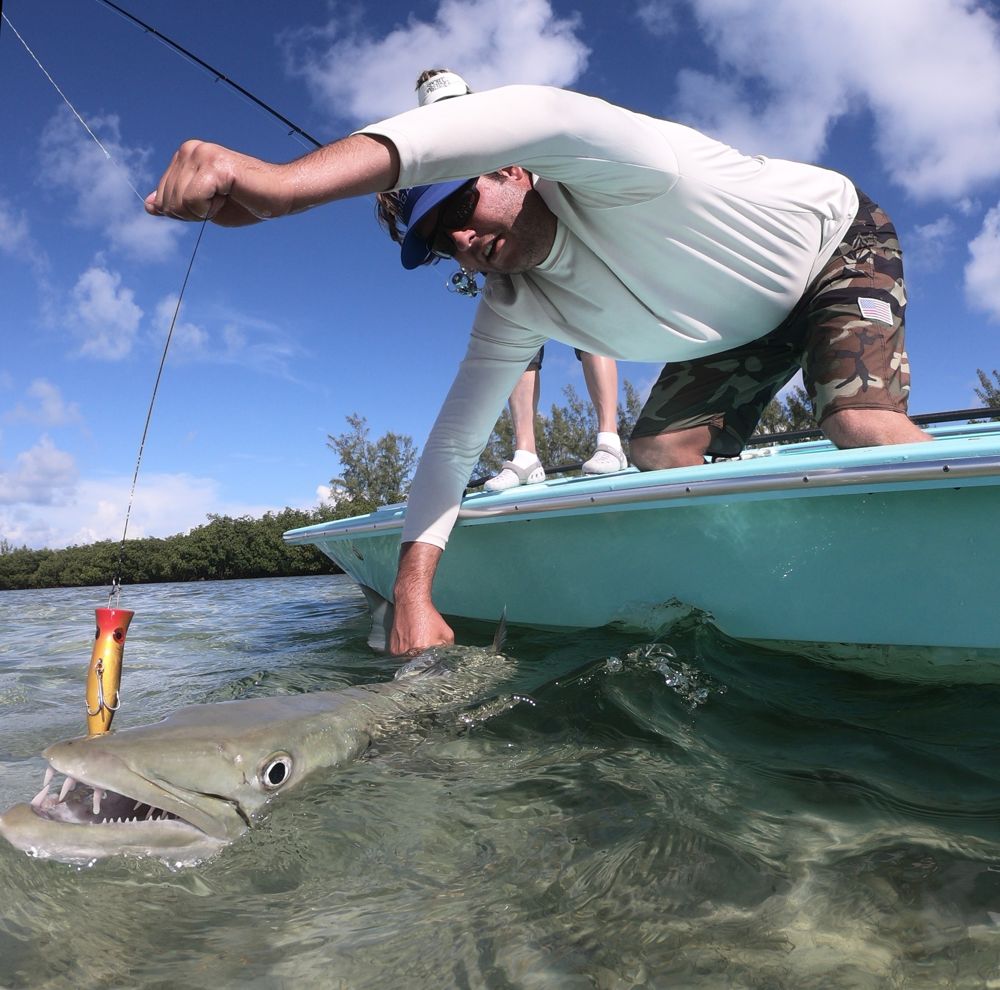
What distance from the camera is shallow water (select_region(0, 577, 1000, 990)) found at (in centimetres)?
102

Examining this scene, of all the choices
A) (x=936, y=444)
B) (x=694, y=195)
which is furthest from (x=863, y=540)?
(x=694, y=195)

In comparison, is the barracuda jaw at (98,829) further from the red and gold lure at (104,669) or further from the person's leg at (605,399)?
the person's leg at (605,399)

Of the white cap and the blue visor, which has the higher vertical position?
the white cap

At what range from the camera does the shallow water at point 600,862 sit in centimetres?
102

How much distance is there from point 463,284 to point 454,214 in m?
0.58

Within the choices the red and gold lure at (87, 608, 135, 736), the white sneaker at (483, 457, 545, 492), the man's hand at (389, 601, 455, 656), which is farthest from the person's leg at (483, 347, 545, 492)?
the red and gold lure at (87, 608, 135, 736)

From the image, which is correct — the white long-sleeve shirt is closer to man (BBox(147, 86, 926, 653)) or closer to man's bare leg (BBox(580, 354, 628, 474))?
man (BBox(147, 86, 926, 653))

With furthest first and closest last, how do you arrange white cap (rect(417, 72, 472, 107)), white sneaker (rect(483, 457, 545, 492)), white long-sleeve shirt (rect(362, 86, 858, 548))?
white sneaker (rect(483, 457, 545, 492)), white cap (rect(417, 72, 472, 107)), white long-sleeve shirt (rect(362, 86, 858, 548))

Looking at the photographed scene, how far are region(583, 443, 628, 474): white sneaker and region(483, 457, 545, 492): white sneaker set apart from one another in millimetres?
246

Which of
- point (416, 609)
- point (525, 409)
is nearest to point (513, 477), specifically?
point (525, 409)

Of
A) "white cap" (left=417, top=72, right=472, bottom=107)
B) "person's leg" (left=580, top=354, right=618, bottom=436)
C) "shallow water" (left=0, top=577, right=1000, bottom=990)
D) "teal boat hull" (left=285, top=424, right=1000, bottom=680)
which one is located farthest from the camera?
"person's leg" (left=580, top=354, right=618, bottom=436)

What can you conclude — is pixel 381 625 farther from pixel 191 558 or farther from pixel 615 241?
pixel 191 558

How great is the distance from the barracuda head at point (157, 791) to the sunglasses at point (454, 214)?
1.56m

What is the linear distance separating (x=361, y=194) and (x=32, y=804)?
4.17ft
